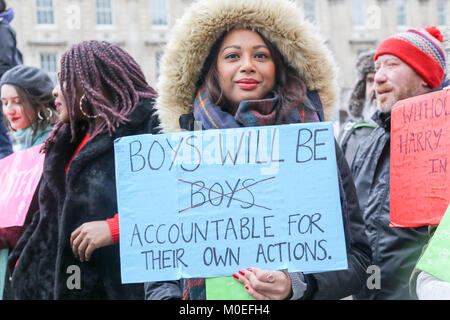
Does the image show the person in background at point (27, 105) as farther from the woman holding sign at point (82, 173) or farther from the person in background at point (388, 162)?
the person in background at point (388, 162)

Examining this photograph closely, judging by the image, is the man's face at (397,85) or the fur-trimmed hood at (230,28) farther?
the man's face at (397,85)

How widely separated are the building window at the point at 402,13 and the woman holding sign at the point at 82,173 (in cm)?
3383

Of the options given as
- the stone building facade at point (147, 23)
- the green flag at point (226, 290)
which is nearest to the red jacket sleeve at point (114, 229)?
the green flag at point (226, 290)

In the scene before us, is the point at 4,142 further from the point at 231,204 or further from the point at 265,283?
the point at 265,283

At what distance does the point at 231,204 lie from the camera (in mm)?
2643

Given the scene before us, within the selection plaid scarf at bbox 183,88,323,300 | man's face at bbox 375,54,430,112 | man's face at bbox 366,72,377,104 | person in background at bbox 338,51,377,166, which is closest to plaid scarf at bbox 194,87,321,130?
plaid scarf at bbox 183,88,323,300

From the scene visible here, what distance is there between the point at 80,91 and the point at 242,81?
1.08 metres

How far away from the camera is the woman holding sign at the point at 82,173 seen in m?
3.46

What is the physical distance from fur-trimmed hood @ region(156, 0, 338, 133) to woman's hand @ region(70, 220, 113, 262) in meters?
0.66

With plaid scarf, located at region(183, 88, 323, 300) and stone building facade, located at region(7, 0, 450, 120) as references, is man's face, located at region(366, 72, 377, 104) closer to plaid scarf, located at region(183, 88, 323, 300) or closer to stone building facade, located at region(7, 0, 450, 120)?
plaid scarf, located at region(183, 88, 323, 300)

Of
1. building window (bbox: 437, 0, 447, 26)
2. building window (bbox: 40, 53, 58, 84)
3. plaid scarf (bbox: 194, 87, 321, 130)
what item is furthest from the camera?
building window (bbox: 437, 0, 447, 26)

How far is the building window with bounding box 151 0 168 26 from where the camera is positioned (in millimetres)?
33938

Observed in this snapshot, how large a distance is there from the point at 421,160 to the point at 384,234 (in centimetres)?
84
